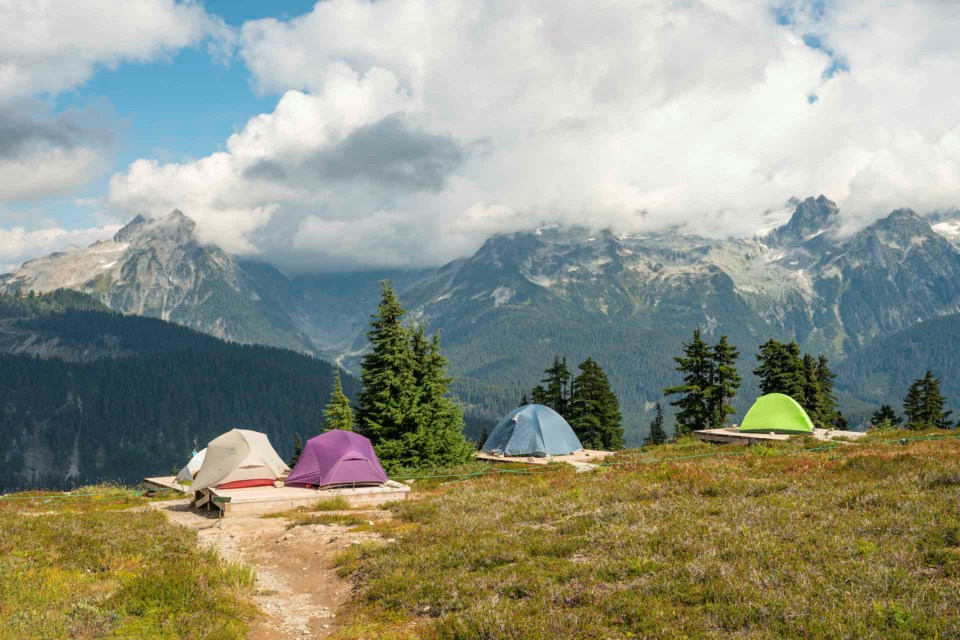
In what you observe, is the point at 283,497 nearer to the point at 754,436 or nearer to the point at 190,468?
the point at 190,468

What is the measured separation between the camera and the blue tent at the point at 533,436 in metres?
40.4

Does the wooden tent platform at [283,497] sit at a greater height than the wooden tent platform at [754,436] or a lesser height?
lesser

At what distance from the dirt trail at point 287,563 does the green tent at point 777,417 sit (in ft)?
95.3

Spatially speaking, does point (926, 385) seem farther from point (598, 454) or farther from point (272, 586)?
point (272, 586)

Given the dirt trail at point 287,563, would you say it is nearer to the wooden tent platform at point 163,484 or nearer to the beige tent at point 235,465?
the beige tent at point 235,465

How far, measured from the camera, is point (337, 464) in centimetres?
2438

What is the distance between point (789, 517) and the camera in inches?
522

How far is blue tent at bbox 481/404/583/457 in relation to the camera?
40438 mm

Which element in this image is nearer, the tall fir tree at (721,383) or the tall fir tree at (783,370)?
the tall fir tree at (721,383)

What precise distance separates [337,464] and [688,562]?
16.3 m

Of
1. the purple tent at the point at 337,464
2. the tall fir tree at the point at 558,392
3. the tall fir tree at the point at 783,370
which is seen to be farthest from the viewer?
the tall fir tree at the point at 558,392

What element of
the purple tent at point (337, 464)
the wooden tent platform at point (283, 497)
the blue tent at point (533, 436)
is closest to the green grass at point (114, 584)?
the wooden tent platform at point (283, 497)

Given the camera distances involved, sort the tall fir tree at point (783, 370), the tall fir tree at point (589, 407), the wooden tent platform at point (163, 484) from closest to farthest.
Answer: the wooden tent platform at point (163, 484) → the tall fir tree at point (783, 370) → the tall fir tree at point (589, 407)

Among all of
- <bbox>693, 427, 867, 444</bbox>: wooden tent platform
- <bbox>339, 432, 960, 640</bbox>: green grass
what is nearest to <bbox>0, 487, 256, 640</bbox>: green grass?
<bbox>339, 432, 960, 640</bbox>: green grass
